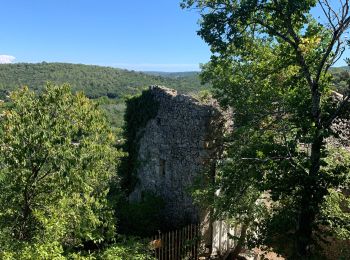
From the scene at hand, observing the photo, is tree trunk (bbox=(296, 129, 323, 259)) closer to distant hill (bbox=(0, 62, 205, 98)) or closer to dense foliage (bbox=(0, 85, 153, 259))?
dense foliage (bbox=(0, 85, 153, 259))

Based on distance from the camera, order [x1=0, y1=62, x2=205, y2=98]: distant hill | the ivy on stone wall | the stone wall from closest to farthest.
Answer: the stone wall → the ivy on stone wall → [x1=0, y1=62, x2=205, y2=98]: distant hill

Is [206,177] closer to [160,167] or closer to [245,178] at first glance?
[160,167]

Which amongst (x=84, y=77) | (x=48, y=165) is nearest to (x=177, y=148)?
(x=48, y=165)

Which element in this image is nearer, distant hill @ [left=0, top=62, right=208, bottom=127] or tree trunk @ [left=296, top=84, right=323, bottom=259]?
tree trunk @ [left=296, top=84, right=323, bottom=259]

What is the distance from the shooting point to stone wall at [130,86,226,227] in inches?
536

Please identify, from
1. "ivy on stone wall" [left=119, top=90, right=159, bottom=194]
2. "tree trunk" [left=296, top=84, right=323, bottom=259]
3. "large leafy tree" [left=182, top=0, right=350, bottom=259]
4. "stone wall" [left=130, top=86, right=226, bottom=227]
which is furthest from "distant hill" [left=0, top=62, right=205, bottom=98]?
"tree trunk" [left=296, top=84, right=323, bottom=259]

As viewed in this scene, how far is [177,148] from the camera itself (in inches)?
572

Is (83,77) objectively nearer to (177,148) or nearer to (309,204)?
(177,148)

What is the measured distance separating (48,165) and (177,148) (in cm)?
669

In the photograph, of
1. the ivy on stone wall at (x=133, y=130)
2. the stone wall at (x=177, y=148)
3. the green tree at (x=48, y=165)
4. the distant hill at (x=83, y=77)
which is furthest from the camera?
the distant hill at (x=83, y=77)

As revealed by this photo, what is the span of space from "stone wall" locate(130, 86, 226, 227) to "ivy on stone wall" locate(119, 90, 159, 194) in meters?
0.30

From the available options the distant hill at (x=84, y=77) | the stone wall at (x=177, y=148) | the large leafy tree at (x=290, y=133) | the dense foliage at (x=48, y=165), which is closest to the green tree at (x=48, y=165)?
the dense foliage at (x=48, y=165)

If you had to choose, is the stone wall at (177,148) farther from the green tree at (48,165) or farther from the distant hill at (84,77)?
the distant hill at (84,77)

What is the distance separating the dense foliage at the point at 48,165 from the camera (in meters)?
8.20
